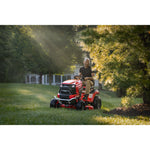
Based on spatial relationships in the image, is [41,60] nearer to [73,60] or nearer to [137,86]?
[73,60]

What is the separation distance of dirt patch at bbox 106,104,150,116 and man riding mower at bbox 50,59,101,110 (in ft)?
1.59

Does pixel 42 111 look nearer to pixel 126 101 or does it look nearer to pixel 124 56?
pixel 126 101

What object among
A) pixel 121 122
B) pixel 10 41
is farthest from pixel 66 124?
pixel 10 41

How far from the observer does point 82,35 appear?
5355 mm

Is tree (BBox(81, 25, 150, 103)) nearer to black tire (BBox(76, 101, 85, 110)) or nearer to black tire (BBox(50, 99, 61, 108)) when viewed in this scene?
black tire (BBox(76, 101, 85, 110))

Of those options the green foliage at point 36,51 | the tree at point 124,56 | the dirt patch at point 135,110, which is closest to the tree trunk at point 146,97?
the tree at point 124,56

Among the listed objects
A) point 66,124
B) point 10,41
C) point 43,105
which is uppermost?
point 10,41

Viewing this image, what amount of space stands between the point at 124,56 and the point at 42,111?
2.44 m

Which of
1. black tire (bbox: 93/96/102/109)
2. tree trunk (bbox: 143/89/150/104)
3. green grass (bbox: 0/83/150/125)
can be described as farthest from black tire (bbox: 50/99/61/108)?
tree trunk (bbox: 143/89/150/104)

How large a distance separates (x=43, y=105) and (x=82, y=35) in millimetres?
2020

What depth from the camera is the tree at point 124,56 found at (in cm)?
509

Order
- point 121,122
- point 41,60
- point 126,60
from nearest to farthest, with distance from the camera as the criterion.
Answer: point 121,122 → point 126,60 → point 41,60

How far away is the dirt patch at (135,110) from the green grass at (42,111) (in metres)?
0.11

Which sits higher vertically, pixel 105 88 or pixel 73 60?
pixel 73 60
